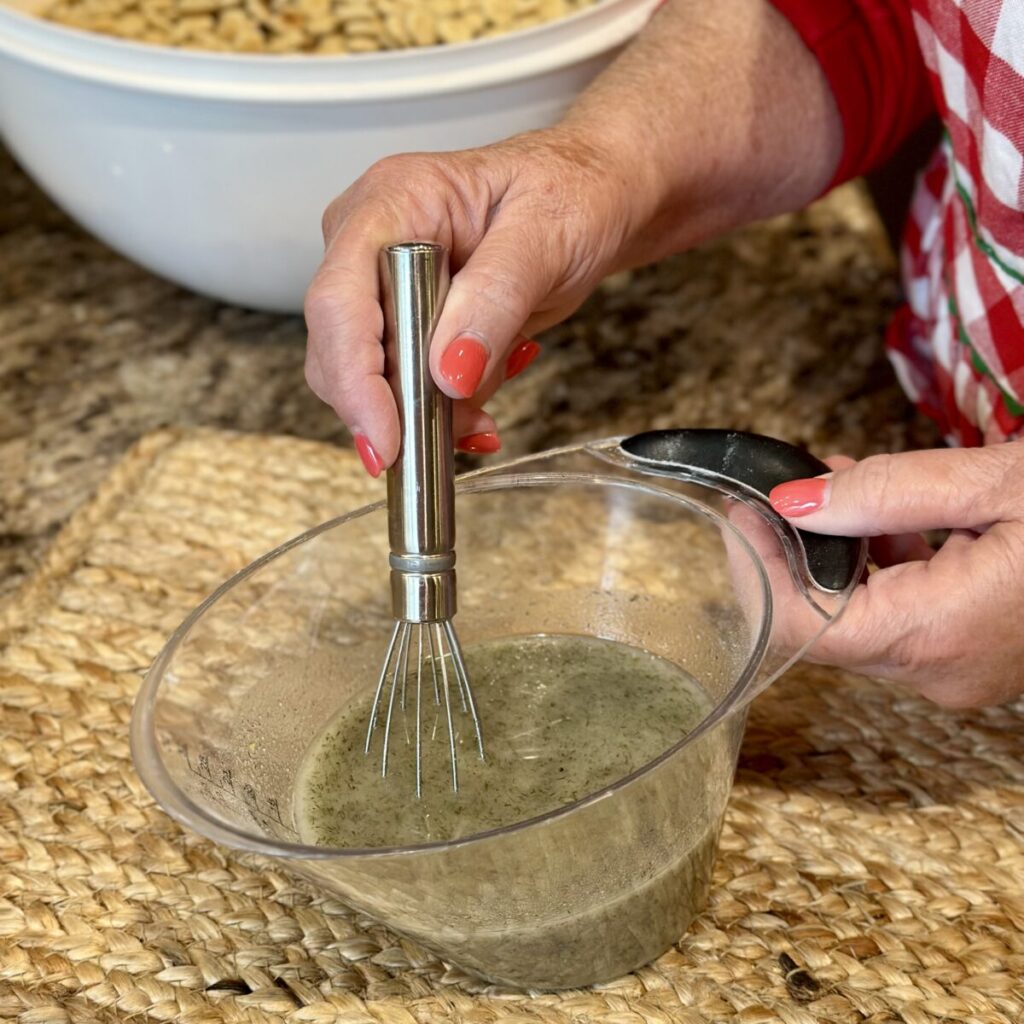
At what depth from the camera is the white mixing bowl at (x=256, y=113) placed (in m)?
0.90

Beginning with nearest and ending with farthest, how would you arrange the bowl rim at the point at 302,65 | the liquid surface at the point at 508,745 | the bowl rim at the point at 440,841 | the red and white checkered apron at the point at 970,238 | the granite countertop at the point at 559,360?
the bowl rim at the point at 440,841
the liquid surface at the point at 508,745
the red and white checkered apron at the point at 970,238
the bowl rim at the point at 302,65
the granite countertop at the point at 559,360

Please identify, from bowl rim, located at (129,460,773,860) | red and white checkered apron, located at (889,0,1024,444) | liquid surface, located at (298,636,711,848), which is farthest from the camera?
red and white checkered apron, located at (889,0,1024,444)

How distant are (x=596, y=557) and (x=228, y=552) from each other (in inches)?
10.3

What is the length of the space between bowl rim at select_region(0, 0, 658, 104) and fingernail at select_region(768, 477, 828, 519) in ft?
1.40

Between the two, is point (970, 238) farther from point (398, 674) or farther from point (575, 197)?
point (398, 674)

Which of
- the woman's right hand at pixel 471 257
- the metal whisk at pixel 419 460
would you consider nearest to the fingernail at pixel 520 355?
the woman's right hand at pixel 471 257

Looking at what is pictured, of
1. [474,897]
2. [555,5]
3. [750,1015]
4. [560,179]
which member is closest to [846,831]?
[750,1015]

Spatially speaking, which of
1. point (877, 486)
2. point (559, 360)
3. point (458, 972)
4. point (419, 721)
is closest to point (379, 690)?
point (419, 721)

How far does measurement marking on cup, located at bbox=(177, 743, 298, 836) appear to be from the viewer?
1.86 ft

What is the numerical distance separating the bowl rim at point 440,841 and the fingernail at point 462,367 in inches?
4.2

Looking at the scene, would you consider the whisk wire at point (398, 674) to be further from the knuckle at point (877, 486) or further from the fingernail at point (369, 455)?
the knuckle at point (877, 486)

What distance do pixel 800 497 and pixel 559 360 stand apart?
0.55 meters

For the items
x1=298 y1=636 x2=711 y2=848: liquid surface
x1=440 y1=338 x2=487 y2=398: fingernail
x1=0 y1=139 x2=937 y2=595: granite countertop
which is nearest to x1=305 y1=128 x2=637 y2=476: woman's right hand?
x1=440 y1=338 x2=487 y2=398: fingernail

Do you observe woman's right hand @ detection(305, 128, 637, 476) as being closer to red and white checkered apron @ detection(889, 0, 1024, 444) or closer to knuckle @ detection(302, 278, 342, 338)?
knuckle @ detection(302, 278, 342, 338)
